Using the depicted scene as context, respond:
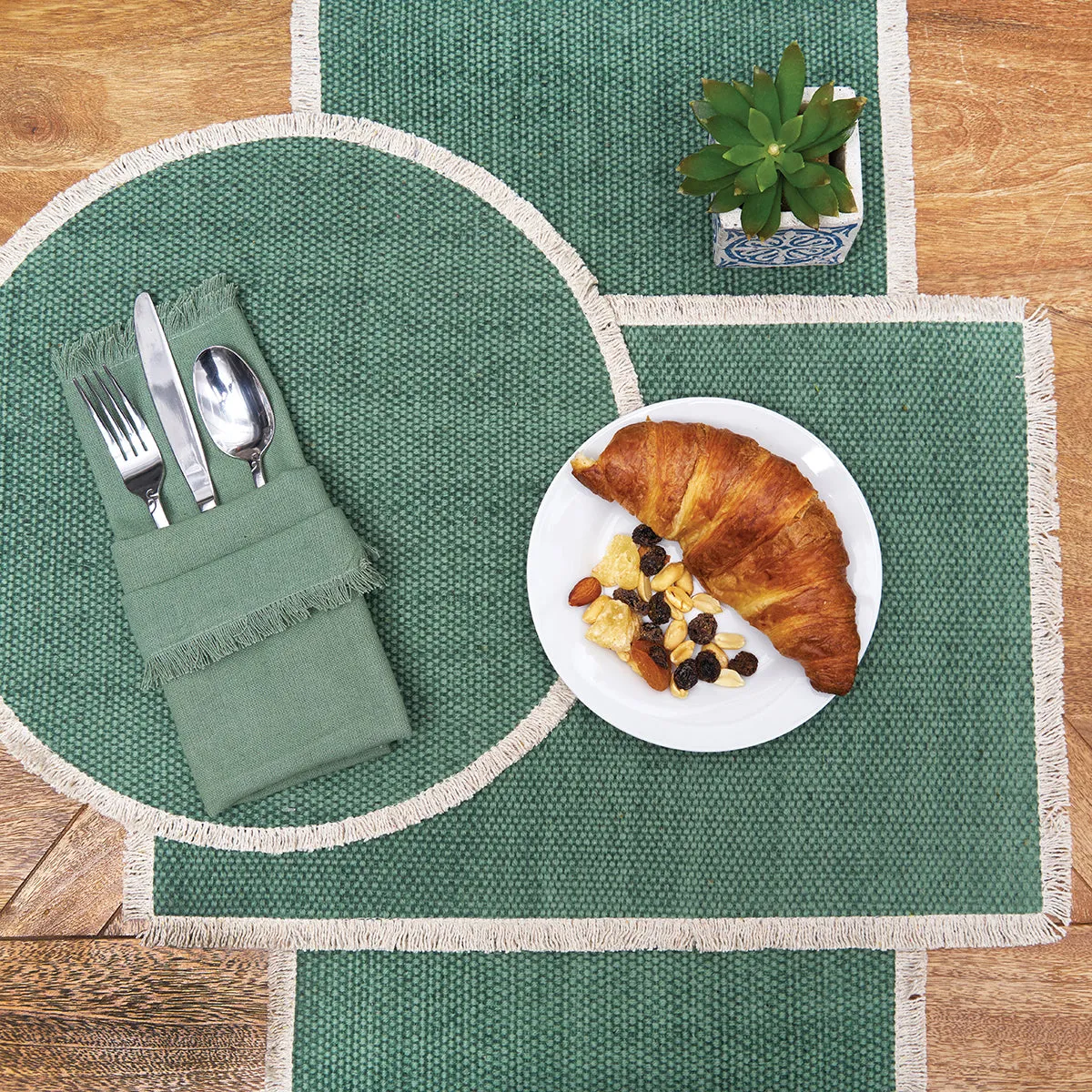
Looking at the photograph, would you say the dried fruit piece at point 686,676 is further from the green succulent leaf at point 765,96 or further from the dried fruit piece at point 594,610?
the green succulent leaf at point 765,96

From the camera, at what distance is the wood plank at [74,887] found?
1.04 metres

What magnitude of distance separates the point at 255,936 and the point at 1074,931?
37.7 inches

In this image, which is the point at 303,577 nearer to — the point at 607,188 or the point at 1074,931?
the point at 607,188

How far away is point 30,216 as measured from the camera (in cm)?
107

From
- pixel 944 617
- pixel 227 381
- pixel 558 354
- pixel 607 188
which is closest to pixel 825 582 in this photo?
pixel 944 617

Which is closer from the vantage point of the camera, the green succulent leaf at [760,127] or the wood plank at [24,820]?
the green succulent leaf at [760,127]

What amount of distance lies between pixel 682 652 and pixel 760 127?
543 millimetres

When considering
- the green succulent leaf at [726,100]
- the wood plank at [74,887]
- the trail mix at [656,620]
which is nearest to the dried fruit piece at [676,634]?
the trail mix at [656,620]

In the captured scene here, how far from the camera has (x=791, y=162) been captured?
2.80 ft

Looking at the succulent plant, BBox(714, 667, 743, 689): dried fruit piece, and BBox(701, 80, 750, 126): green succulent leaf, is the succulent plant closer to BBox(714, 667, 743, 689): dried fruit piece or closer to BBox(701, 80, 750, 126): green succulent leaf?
BBox(701, 80, 750, 126): green succulent leaf

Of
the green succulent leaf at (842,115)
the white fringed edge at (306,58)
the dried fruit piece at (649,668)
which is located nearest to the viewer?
the green succulent leaf at (842,115)

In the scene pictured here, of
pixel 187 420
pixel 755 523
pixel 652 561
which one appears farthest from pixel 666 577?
pixel 187 420

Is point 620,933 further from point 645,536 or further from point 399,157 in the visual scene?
point 399,157

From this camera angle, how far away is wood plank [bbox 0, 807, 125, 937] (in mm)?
1035
